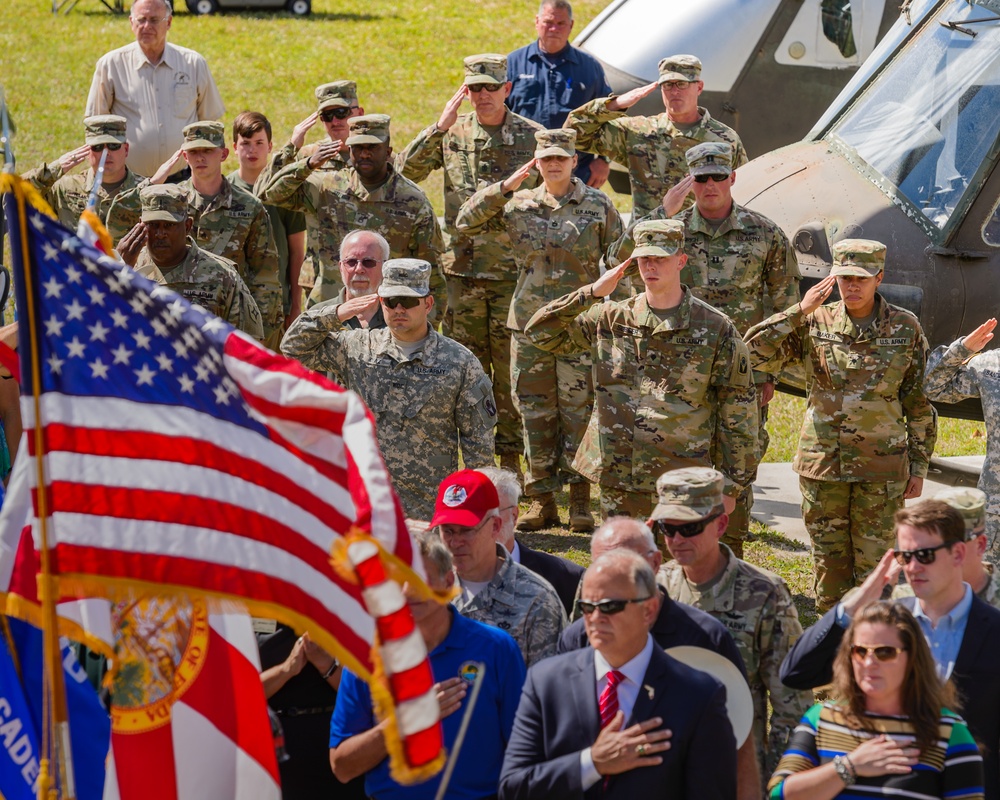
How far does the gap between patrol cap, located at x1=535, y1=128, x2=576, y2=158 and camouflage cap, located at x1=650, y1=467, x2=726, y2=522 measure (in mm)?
3904

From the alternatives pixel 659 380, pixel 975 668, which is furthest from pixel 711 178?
pixel 975 668

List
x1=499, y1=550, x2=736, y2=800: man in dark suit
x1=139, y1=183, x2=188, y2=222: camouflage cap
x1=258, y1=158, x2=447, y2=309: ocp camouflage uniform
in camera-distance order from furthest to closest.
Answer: x1=258, y1=158, x2=447, y2=309: ocp camouflage uniform < x1=139, y1=183, x2=188, y2=222: camouflage cap < x1=499, y1=550, x2=736, y2=800: man in dark suit

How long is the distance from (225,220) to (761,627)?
5444mm

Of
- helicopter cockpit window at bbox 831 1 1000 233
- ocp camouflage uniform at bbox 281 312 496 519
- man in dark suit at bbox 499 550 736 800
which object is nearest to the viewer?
man in dark suit at bbox 499 550 736 800

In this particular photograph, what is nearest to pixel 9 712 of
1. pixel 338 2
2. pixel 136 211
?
pixel 136 211

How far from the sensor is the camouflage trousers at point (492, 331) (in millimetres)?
10883

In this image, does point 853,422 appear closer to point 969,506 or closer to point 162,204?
point 969,506

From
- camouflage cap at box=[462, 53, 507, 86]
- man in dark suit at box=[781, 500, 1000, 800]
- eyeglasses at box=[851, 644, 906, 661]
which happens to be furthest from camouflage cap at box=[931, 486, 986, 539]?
camouflage cap at box=[462, 53, 507, 86]

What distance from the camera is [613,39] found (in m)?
15.8

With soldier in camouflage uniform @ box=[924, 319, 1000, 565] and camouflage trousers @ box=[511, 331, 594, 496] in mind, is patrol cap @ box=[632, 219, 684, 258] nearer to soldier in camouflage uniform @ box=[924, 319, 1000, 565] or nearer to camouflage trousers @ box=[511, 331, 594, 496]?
soldier in camouflage uniform @ box=[924, 319, 1000, 565]

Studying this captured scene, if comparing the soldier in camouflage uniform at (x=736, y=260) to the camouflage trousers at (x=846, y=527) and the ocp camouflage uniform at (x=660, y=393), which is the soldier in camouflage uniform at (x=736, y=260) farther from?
the ocp camouflage uniform at (x=660, y=393)

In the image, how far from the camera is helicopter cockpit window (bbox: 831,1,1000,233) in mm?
9852

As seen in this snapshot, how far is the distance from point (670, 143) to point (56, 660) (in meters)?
7.45

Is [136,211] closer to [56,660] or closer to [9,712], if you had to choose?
[9,712]
